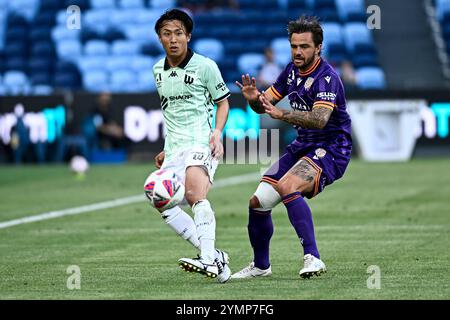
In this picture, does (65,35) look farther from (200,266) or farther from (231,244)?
(200,266)

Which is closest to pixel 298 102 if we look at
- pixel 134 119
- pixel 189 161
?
pixel 189 161

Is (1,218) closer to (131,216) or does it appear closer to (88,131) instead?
(131,216)

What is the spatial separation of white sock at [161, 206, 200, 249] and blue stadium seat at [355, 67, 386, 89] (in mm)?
19493

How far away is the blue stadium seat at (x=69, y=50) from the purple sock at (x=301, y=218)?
21.3 metres

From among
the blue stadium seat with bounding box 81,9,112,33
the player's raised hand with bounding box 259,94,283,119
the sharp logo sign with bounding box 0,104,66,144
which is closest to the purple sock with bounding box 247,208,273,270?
the player's raised hand with bounding box 259,94,283,119

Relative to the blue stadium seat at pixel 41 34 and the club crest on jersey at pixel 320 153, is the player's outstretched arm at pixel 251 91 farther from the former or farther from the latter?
the blue stadium seat at pixel 41 34

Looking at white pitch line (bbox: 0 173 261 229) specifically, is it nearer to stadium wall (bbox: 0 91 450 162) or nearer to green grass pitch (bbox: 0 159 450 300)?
green grass pitch (bbox: 0 159 450 300)

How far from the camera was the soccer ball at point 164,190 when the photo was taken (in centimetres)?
858

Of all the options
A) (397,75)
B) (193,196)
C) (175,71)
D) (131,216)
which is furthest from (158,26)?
(397,75)

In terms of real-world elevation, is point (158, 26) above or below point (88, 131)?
above

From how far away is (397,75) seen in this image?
29.6 meters

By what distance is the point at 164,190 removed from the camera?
8594 mm
